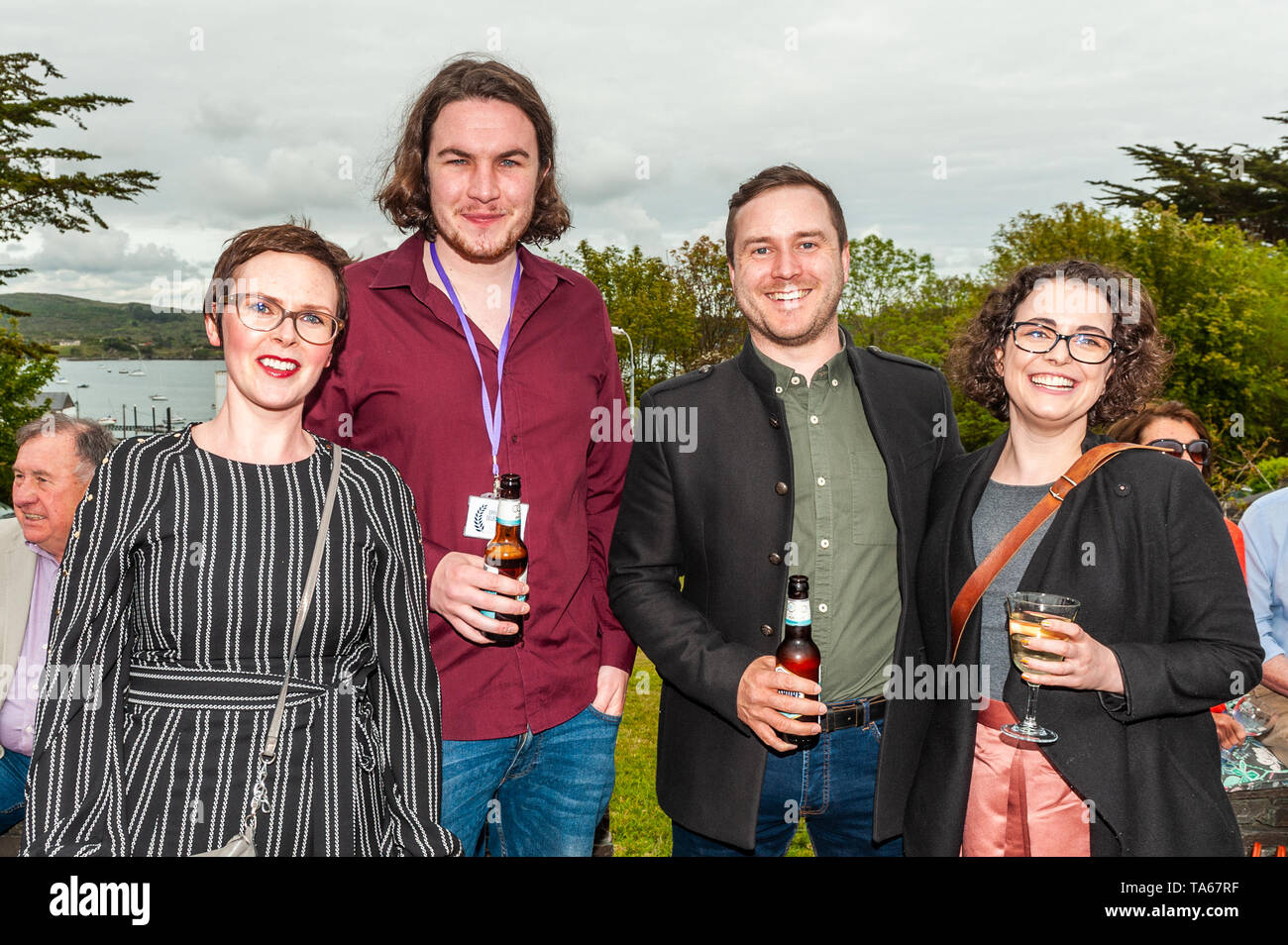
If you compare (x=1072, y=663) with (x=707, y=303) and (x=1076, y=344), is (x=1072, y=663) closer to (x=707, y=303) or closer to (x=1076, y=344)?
(x=1076, y=344)

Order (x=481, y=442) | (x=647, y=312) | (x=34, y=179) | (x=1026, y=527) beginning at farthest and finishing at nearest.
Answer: (x=647, y=312) → (x=34, y=179) → (x=481, y=442) → (x=1026, y=527)

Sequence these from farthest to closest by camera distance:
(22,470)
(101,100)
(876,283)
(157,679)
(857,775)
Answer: (876,283) → (101,100) → (22,470) → (857,775) → (157,679)

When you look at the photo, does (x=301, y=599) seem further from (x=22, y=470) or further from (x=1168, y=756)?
(x=22, y=470)

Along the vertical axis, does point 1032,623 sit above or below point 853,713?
above

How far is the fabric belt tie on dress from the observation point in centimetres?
232

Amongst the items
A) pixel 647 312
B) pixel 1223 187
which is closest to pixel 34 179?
pixel 647 312

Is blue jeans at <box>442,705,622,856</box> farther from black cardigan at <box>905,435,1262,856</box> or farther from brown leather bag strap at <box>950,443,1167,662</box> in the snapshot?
brown leather bag strap at <box>950,443,1167,662</box>

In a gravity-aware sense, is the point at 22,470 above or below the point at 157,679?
→ above

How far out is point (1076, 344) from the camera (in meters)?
2.83

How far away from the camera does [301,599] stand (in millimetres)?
Result: 2406

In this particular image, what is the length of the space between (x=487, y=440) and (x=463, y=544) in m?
0.34

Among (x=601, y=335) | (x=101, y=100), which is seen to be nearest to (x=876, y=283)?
(x=101, y=100)

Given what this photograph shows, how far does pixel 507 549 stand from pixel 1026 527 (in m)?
1.53

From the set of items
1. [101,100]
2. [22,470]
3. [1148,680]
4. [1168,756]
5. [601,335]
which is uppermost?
[101,100]
